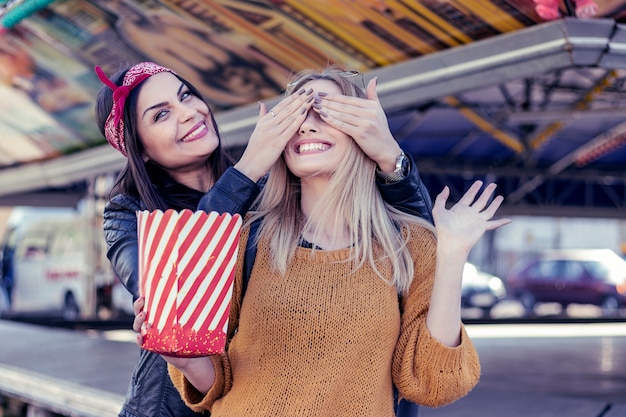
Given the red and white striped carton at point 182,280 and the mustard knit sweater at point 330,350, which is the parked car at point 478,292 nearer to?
the mustard knit sweater at point 330,350

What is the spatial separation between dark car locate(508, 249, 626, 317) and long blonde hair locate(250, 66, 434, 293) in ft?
54.0

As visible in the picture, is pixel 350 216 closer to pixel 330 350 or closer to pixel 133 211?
pixel 330 350

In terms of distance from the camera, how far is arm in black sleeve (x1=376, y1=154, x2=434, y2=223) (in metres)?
1.95

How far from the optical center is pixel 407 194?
200 centimetres

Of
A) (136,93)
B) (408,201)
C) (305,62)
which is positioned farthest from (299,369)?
(305,62)

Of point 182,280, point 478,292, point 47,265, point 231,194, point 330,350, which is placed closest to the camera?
point 182,280

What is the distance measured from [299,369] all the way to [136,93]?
3.21 ft

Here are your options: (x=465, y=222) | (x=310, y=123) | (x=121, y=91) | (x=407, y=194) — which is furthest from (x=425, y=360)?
(x=121, y=91)

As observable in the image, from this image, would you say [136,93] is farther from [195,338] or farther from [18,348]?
[18,348]

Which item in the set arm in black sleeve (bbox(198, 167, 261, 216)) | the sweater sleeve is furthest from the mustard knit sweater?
arm in black sleeve (bbox(198, 167, 261, 216))

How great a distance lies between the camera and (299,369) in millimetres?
1687

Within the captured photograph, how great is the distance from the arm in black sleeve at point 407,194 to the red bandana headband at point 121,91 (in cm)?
77

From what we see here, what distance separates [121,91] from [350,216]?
Result: 0.81 meters

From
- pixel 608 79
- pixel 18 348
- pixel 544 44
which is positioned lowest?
pixel 18 348
